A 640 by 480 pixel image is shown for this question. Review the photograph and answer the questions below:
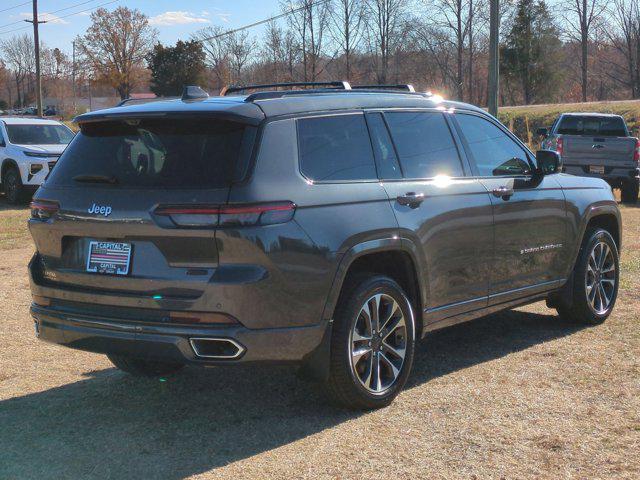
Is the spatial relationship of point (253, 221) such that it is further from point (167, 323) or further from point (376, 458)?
point (376, 458)

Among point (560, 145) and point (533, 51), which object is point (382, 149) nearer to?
point (560, 145)

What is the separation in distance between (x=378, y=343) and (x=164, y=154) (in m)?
1.61

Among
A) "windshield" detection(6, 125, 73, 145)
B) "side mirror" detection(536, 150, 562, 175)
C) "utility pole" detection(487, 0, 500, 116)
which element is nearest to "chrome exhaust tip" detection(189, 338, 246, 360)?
"side mirror" detection(536, 150, 562, 175)

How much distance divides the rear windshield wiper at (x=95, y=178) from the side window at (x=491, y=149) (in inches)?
98.6

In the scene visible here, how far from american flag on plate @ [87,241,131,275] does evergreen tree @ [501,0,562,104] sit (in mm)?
63384

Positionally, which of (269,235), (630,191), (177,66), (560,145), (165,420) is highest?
(177,66)

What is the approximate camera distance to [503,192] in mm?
5914

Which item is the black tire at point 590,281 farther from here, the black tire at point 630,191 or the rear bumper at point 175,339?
the black tire at point 630,191

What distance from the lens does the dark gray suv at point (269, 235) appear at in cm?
420

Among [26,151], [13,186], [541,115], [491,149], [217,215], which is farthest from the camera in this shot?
[541,115]

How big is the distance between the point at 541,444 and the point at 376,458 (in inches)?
34.0

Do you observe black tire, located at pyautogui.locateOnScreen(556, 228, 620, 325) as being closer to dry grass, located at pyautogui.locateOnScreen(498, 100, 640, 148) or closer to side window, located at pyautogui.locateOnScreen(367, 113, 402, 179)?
side window, located at pyautogui.locateOnScreen(367, 113, 402, 179)

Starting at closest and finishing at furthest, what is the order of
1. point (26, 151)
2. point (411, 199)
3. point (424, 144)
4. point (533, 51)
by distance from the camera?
point (411, 199), point (424, 144), point (26, 151), point (533, 51)

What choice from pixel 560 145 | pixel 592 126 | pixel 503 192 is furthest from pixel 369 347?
pixel 592 126
